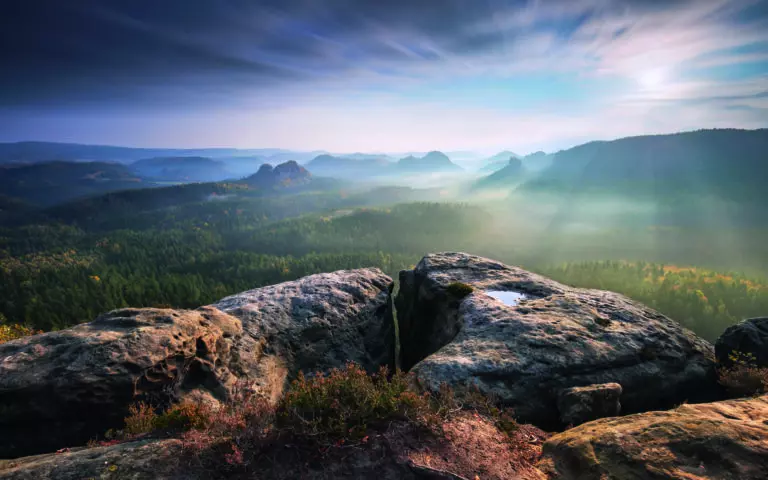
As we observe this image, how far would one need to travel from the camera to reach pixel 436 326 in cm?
2694

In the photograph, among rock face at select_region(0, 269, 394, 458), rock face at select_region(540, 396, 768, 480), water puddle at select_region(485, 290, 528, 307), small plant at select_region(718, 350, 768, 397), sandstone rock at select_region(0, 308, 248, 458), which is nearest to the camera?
rock face at select_region(540, 396, 768, 480)

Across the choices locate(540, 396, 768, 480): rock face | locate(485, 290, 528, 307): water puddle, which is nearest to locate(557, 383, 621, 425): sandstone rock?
locate(540, 396, 768, 480): rock face

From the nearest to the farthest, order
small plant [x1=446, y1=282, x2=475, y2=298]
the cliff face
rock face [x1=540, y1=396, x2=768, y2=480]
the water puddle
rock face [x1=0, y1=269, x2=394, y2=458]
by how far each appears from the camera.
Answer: rock face [x1=540, y1=396, x2=768, y2=480]
the cliff face
rock face [x1=0, y1=269, x2=394, y2=458]
the water puddle
small plant [x1=446, y1=282, x2=475, y2=298]

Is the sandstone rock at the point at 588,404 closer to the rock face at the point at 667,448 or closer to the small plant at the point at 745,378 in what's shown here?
the rock face at the point at 667,448

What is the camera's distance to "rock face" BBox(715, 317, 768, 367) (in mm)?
17312

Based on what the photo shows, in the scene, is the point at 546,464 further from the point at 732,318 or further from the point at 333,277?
the point at 732,318

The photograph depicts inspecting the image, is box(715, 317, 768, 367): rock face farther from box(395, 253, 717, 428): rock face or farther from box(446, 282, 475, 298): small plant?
box(446, 282, 475, 298): small plant

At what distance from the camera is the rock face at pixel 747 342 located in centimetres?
1731

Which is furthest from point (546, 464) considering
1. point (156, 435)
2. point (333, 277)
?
point (333, 277)

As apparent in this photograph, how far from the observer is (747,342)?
58.6 ft

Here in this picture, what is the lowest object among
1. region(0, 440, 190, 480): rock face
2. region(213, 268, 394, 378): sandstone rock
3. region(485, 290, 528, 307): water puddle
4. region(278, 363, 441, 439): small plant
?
region(213, 268, 394, 378): sandstone rock

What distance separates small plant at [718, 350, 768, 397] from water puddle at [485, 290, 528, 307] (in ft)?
34.7

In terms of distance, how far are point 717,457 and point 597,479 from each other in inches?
131

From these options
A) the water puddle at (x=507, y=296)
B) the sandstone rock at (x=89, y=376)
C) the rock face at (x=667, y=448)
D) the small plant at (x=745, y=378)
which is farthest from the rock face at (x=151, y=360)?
the small plant at (x=745, y=378)
